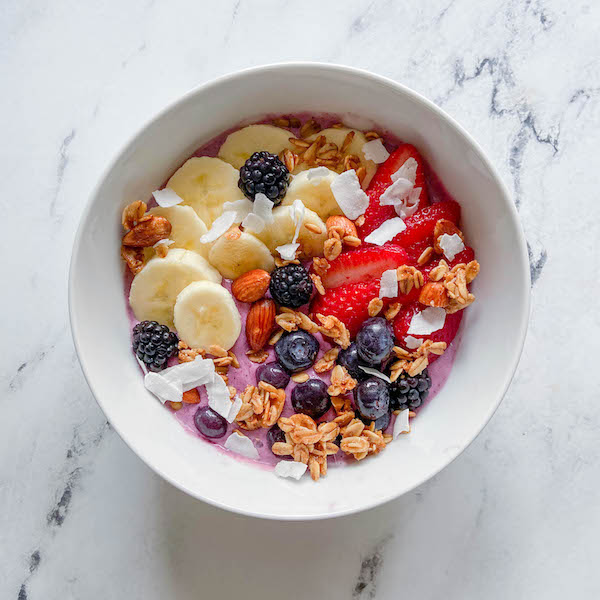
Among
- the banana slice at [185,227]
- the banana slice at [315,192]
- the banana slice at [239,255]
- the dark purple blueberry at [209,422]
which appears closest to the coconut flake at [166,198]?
the banana slice at [185,227]

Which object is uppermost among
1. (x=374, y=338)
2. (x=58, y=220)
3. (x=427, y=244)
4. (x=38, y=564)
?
(x=427, y=244)

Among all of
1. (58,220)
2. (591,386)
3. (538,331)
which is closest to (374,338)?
(538,331)

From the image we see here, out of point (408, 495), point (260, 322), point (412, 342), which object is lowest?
point (408, 495)

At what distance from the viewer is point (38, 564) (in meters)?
1.61

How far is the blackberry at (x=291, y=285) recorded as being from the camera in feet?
4.57

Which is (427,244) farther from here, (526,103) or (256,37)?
(256,37)

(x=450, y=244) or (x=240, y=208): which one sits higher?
(x=450, y=244)

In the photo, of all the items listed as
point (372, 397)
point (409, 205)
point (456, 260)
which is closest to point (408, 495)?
point (372, 397)

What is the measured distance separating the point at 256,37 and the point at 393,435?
0.96 metres

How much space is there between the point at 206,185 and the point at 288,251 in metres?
0.24

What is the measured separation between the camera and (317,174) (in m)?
1.43

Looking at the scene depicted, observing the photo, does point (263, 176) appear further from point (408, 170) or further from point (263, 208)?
point (408, 170)

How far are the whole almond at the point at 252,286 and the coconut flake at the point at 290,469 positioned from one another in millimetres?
344

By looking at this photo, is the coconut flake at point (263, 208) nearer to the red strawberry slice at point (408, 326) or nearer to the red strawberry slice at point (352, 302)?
the red strawberry slice at point (352, 302)
